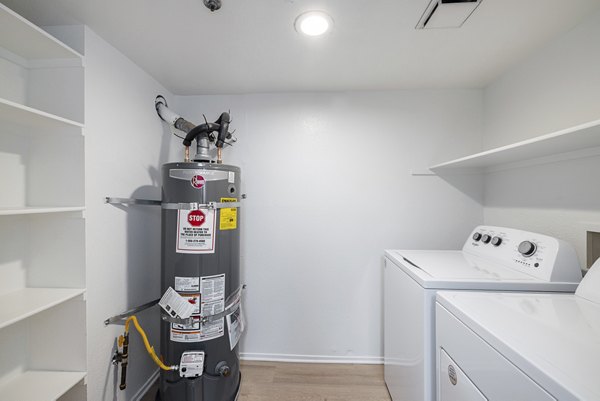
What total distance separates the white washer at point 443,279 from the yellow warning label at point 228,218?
3.34 ft

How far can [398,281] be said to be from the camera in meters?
1.36

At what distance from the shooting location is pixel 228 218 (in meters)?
1.40

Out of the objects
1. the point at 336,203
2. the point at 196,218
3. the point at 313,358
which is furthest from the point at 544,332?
the point at 313,358

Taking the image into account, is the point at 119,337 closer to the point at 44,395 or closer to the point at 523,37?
the point at 44,395

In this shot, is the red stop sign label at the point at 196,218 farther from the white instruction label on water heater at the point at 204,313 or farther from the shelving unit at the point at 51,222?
the shelving unit at the point at 51,222

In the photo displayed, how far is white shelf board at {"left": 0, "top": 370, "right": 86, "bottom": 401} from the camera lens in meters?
0.98

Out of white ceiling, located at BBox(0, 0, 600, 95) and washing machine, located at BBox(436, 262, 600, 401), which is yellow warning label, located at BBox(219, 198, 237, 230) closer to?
white ceiling, located at BBox(0, 0, 600, 95)

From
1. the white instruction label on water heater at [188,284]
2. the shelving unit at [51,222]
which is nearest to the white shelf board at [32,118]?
the shelving unit at [51,222]

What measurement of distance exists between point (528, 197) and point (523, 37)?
90 cm

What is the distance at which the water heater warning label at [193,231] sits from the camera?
50.4 inches

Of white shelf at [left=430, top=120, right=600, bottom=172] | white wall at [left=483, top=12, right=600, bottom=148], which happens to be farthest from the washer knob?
white wall at [left=483, top=12, right=600, bottom=148]

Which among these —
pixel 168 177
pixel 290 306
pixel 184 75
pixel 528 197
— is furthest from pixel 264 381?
pixel 184 75

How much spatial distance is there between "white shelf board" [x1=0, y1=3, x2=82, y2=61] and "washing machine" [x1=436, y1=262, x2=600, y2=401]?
192 centimetres

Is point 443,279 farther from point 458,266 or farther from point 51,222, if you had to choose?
point 51,222
